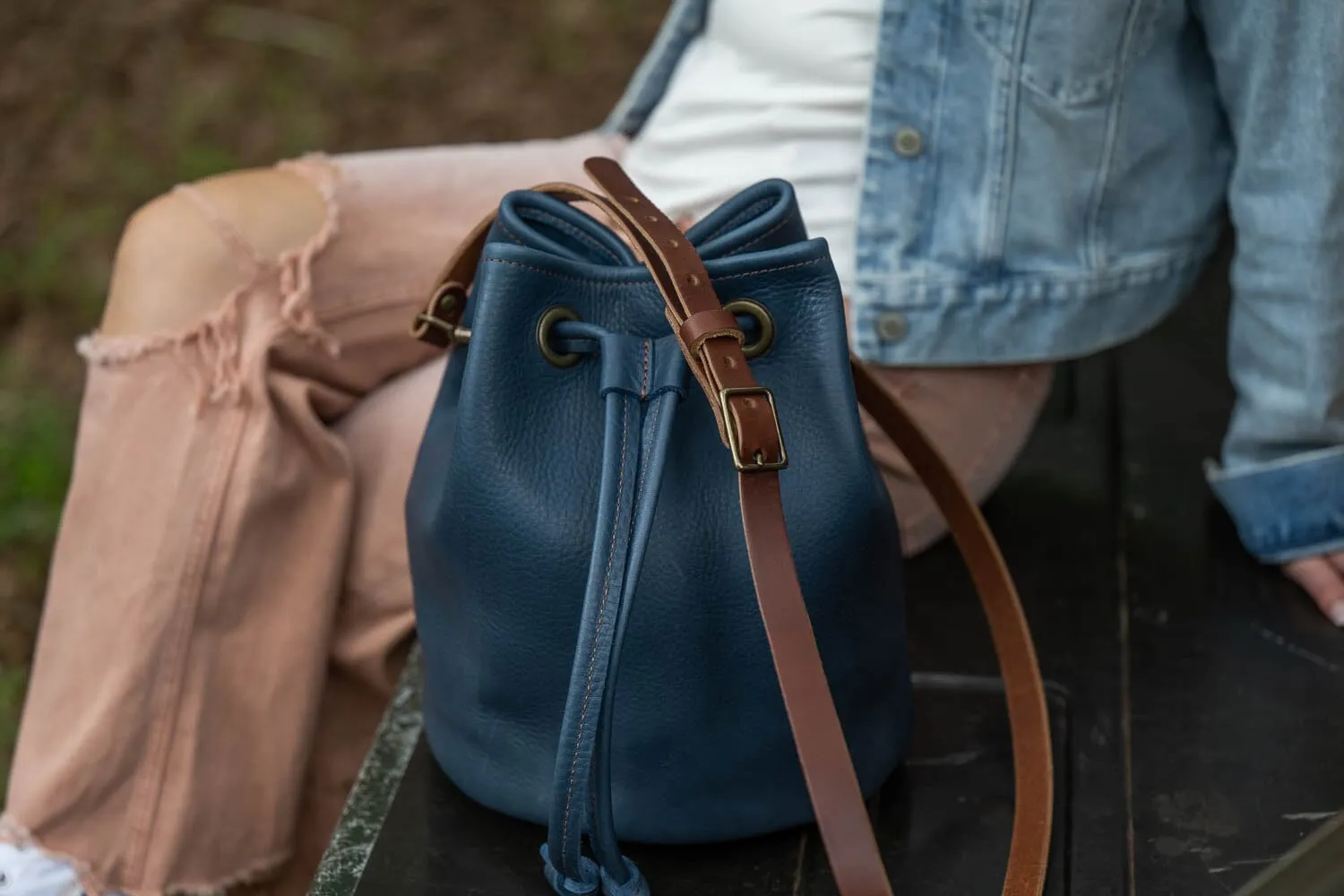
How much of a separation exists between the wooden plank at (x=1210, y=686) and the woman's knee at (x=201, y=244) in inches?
25.1

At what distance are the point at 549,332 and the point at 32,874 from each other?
497 mm

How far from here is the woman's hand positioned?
1.04m

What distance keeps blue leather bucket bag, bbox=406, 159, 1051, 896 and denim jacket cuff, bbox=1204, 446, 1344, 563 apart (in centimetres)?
37

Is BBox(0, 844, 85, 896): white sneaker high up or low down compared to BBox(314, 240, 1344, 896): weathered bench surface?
down

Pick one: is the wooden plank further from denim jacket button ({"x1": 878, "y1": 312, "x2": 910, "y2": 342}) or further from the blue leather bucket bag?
denim jacket button ({"x1": 878, "y1": 312, "x2": 910, "y2": 342})

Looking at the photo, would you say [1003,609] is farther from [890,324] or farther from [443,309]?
[443,309]

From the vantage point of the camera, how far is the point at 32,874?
96cm

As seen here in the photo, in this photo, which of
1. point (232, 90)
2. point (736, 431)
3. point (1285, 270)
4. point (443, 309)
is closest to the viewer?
point (736, 431)

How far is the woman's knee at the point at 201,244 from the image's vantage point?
1.02 metres

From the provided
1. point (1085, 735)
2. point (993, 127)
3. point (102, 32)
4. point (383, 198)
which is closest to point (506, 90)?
point (102, 32)

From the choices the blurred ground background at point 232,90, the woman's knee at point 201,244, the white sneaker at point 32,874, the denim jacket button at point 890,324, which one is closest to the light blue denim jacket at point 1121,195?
the denim jacket button at point 890,324

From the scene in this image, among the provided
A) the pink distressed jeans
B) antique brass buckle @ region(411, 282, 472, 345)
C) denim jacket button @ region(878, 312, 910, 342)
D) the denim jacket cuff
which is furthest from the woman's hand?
antique brass buckle @ region(411, 282, 472, 345)

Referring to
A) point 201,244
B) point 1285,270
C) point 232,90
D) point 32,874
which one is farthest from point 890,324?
point 232,90

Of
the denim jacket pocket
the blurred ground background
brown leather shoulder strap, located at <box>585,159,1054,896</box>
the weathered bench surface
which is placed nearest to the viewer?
brown leather shoulder strap, located at <box>585,159,1054,896</box>
